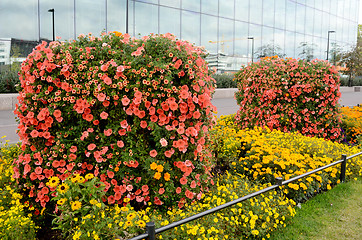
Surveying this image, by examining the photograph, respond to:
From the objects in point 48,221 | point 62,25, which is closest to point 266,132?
point 48,221

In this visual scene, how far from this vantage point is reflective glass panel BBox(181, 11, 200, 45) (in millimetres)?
24547

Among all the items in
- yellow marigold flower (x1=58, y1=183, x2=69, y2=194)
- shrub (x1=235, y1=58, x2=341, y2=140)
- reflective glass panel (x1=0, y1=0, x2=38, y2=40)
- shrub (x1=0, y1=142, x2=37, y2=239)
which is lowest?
shrub (x1=0, y1=142, x2=37, y2=239)

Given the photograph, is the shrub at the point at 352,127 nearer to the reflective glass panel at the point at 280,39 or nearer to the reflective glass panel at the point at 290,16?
the reflective glass panel at the point at 280,39

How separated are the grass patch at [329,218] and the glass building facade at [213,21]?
16.7 meters

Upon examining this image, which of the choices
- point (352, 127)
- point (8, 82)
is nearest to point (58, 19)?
A: point (8, 82)

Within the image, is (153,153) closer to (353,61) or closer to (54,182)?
(54,182)

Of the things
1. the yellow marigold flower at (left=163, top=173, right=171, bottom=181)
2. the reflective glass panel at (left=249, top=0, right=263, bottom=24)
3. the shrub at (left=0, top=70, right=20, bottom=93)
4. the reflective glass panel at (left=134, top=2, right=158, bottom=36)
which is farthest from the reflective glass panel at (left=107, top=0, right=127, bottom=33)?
the yellow marigold flower at (left=163, top=173, right=171, bottom=181)

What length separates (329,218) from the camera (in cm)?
397

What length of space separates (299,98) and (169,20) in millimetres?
18491

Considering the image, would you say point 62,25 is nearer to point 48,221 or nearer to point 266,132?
point 266,132

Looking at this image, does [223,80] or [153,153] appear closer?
[153,153]

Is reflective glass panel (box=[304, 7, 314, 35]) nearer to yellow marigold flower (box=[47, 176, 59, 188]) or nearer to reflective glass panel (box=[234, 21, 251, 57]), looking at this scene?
reflective glass panel (box=[234, 21, 251, 57])

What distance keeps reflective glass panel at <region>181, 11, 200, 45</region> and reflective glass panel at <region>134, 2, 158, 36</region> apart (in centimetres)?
266

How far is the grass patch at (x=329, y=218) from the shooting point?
11.7 feet
